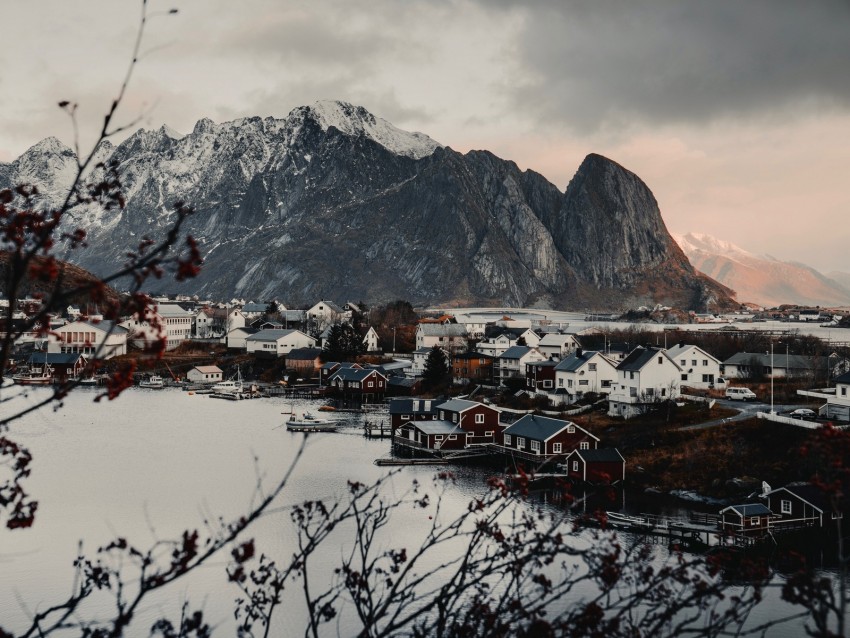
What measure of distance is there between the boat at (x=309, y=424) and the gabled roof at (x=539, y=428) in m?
10.4

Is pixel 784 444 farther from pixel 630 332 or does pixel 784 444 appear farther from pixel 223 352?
pixel 223 352

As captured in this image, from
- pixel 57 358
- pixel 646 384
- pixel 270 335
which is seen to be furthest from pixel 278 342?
pixel 646 384

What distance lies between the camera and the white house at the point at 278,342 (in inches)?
2601

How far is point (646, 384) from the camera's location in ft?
112

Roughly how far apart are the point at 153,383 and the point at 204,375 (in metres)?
3.67

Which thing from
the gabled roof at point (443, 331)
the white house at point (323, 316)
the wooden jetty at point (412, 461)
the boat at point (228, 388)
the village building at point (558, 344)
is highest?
the white house at point (323, 316)

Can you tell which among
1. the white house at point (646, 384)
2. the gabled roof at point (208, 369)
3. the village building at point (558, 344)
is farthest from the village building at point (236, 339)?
the white house at point (646, 384)

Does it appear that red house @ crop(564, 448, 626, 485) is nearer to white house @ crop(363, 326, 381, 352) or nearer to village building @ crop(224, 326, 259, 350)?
white house @ crop(363, 326, 381, 352)

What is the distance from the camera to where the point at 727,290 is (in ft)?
562

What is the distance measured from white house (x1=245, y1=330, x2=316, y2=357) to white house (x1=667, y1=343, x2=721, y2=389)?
35.0 m

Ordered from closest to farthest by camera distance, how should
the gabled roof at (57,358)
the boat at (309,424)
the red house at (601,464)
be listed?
the red house at (601,464) < the boat at (309,424) < the gabled roof at (57,358)

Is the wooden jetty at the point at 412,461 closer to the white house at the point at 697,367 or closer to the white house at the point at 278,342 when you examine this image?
the white house at the point at 697,367

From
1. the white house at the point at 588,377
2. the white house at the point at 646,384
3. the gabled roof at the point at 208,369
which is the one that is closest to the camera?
the white house at the point at 646,384

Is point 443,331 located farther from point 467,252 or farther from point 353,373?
point 467,252
